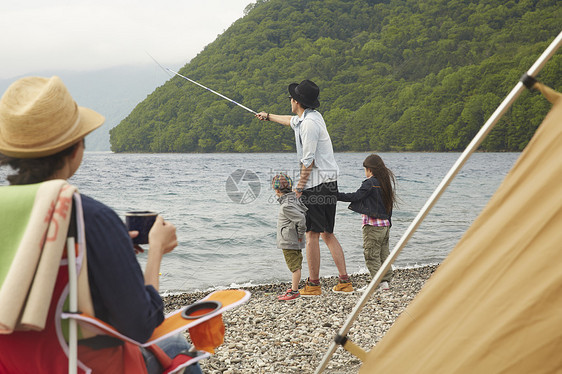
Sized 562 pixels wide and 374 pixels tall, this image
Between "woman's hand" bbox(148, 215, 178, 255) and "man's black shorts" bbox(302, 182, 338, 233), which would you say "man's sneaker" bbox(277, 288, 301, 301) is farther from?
"woman's hand" bbox(148, 215, 178, 255)

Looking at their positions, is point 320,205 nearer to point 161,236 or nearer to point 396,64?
point 161,236

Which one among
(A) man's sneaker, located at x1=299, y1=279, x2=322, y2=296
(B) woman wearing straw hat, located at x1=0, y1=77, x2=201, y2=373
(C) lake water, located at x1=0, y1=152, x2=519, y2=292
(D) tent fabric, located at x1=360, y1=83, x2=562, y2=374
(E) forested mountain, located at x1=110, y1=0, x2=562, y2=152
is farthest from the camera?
(E) forested mountain, located at x1=110, y1=0, x2=562, y2=152

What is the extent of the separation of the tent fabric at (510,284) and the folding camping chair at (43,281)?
1.27 meters

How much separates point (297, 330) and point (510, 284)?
3.28 meters

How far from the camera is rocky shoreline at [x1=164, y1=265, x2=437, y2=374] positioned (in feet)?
13.4

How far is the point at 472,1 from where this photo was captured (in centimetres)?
→ 7506

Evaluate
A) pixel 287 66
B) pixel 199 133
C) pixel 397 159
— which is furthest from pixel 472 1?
pixel 199 133

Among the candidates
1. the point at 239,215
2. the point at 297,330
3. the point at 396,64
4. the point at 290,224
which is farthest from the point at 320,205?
the point at 396,64

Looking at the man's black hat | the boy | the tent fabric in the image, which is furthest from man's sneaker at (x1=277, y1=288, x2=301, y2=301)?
the tent fabric

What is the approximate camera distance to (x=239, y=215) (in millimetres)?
21531

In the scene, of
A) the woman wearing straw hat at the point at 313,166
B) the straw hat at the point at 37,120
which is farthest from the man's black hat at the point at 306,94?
the straw hat at the point at 37,120

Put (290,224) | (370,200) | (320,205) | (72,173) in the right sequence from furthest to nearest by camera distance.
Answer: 1. (370,200)
2. (290,224)
3. (320,205)
4. (72,173)

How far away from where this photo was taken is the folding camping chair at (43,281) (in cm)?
150

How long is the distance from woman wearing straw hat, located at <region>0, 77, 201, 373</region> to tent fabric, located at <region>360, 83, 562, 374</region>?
1136mm
